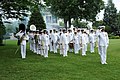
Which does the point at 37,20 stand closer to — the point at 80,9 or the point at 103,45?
the point at 80,9

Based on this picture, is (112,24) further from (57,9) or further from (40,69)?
(40,69)

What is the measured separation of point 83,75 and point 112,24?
208 ft

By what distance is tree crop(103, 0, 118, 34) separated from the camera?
75562mm

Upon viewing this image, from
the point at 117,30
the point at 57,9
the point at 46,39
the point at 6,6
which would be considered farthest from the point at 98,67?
the point at 117,30

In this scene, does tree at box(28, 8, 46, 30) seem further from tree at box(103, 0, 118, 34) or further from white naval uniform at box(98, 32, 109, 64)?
white naval uniform at box(98, 32, 109, 64)

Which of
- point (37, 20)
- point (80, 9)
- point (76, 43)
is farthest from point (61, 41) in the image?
point (37, 20)

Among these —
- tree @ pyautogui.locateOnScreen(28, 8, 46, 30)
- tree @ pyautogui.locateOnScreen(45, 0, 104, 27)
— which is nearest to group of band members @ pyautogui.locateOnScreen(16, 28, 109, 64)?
tree @ pyautogui.locateOnScreen(45, 0, 104, 27)

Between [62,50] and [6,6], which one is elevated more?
[6,6]

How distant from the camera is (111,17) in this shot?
77.4m

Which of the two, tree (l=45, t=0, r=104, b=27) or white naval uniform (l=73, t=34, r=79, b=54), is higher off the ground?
tree (l=45, t=0, r=104, b=27)

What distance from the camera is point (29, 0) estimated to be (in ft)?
74.8

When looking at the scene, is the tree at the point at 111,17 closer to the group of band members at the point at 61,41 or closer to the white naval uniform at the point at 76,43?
the group of band members at the point at 61,41

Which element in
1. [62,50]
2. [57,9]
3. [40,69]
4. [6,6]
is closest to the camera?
[40,69]

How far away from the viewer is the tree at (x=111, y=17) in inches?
2975
